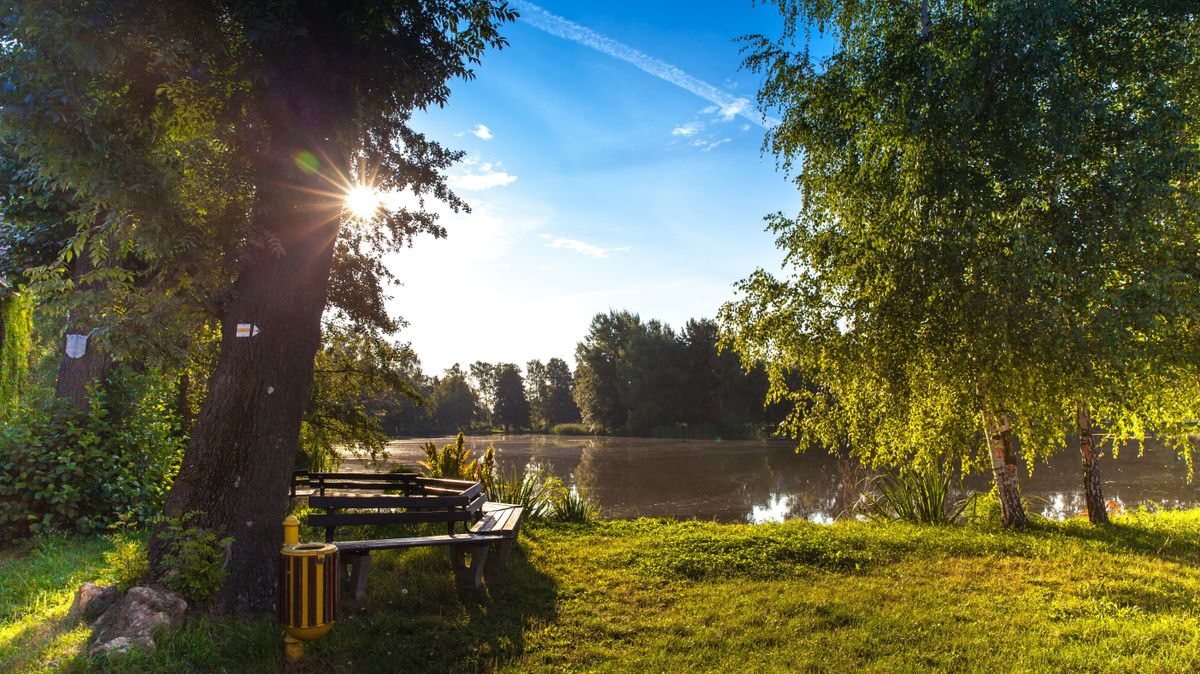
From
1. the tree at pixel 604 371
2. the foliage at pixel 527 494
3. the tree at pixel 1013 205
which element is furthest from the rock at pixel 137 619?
the tree at pixel 604 371

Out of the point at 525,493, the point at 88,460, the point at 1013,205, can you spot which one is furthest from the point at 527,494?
the point at 1013,205

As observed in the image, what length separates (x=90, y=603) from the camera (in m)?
4.50

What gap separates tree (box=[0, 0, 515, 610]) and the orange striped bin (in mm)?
1187

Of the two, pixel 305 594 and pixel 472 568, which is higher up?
pixel 305 594

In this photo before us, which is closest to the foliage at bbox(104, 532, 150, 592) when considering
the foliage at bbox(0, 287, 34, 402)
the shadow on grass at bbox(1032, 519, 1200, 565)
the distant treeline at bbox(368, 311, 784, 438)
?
the foliage at bbox(0, 287, 34, 402)

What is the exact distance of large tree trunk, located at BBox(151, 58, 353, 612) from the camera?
4812mm

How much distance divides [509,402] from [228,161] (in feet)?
232

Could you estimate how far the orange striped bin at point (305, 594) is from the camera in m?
3.77

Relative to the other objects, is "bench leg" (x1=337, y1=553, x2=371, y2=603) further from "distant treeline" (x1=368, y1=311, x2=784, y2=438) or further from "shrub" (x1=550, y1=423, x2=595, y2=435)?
"shrub" (x1=550, y1=423, x2=595, y2=435)

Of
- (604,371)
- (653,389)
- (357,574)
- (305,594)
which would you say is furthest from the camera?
(604,371)

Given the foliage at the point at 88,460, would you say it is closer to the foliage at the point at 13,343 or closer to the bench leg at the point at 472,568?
the foliage at the point at 13,343

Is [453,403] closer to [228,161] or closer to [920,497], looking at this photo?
[920,497]

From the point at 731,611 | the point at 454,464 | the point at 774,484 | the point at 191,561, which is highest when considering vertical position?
the point at 454,464

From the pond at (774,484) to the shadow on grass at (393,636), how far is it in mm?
6712
